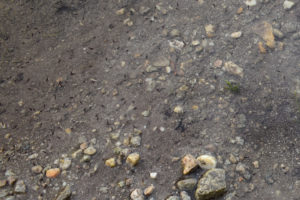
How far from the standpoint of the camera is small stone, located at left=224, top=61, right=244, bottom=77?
3.37 meters

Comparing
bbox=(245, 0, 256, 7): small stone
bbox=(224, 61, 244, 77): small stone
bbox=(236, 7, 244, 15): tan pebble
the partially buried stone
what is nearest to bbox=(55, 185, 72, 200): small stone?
the partially buried stone

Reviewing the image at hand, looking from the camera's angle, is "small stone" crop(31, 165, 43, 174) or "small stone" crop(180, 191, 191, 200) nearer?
"small stone" crop(180, 191, 191, 200)

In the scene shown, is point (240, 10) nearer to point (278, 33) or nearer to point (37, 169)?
point (278, 33)

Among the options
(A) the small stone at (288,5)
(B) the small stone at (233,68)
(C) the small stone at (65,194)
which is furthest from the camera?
(A) the small stone at (288,5)

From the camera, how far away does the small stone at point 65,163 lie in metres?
2.92

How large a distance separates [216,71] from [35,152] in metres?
1.99

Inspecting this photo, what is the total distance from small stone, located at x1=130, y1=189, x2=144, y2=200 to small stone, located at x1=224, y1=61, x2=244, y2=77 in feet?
5.14

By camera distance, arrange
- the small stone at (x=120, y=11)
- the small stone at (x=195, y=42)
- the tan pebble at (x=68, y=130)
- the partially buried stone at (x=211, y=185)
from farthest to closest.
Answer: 1. the small stone at (x=120, y=11)
2. the small stone at (x=195, y=42)
3. the tan pebble at (x=68, y=130)
4. the partially buried stone at (x=211, y=185)

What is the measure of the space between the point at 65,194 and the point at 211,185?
124cm

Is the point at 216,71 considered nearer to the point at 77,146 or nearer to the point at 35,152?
the point at 77,146

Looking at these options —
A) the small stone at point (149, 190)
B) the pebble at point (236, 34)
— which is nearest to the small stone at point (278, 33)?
the pebble at point (236, 34)

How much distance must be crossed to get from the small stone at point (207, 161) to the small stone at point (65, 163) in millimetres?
1167

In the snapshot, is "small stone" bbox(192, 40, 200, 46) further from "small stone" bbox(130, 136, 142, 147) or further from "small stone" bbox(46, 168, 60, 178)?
"small stone" bbox(46, 168, 60, 178)

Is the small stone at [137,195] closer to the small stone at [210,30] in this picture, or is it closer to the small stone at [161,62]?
the small stone at [161,62]
